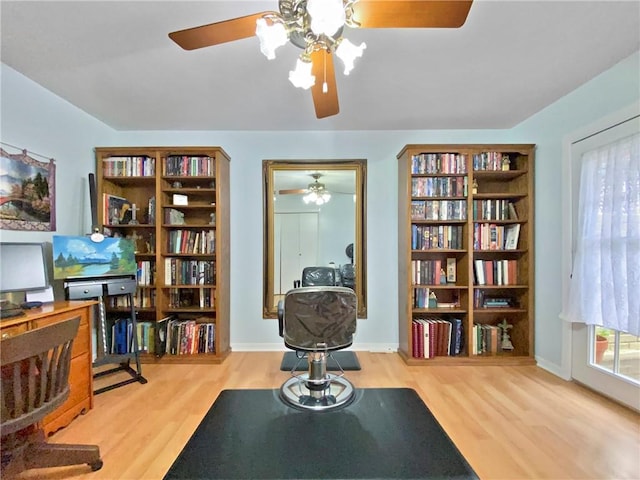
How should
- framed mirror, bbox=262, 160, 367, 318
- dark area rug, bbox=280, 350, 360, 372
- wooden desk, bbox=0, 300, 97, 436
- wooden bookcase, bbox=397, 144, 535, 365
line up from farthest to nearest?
1. framed mirror, bbox=262, 160, 367, 318
2. wooden bookcase, bbox=397, 144, 535, 365
3. dark area rug, bbox=280, 350, 360, 372
4. wooden desk, bbox=0, 300, 97, 436

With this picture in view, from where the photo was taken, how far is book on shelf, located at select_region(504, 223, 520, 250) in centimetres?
285

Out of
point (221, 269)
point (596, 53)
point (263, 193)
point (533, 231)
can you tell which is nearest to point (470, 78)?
point (596, 53)

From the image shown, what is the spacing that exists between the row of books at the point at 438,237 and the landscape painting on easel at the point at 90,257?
2.66 m

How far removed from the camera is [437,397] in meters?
2.19

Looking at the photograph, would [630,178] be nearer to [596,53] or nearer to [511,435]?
[596,53]

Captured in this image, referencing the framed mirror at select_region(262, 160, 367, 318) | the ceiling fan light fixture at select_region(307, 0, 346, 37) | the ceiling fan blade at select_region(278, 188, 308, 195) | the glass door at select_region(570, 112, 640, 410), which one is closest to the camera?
the ceiling fan light fixture at select_region(307, 0, 346, 37)

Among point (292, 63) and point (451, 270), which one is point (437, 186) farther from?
point (292, 63)

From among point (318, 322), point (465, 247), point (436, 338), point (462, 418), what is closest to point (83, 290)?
point (318, 322)

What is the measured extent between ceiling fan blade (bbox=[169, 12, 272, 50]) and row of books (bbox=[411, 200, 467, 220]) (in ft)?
7.03

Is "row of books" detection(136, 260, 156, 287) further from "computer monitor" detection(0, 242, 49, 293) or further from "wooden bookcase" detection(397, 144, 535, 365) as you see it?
"wooden bookcase" detection(397, 144, 535, 365)

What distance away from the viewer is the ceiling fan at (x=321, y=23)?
41.1 inches

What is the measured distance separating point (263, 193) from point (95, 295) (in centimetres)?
174

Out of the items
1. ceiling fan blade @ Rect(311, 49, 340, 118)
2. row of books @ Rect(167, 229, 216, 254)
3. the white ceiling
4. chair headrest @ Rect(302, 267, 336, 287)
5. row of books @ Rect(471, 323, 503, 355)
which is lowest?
row of books @ Rect(471, 323, 503, 355)

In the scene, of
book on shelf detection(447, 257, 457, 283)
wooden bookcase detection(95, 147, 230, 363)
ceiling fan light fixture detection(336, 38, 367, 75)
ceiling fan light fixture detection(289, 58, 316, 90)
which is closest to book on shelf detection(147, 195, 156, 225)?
wooden bookcase detection(95, 147, 230, 363)
